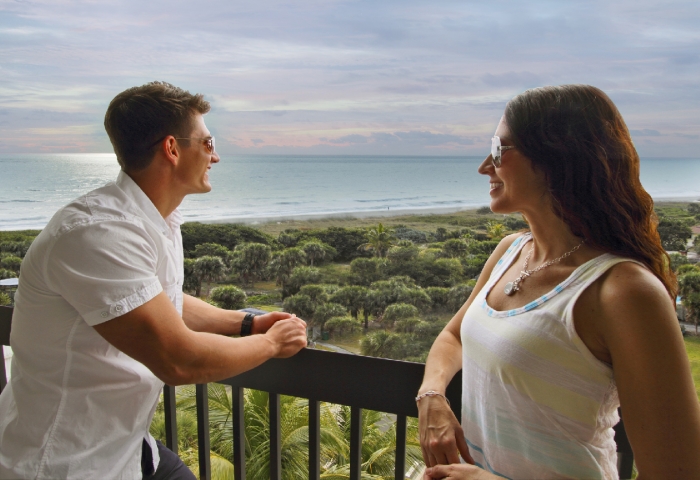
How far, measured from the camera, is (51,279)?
93 cm

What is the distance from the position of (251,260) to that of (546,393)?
8.27m

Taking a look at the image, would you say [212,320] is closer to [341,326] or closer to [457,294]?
[457,294]

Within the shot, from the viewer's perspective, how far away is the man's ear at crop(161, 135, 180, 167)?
44.4 inches

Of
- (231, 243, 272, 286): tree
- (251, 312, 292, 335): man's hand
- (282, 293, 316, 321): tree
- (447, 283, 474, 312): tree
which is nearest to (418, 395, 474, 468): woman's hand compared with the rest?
(251, 312, 292, 335): man's hand

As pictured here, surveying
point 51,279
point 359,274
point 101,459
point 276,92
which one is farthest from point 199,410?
point 276,92

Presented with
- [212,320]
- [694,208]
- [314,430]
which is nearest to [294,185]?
[694,208]

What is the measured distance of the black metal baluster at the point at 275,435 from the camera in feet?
4.26

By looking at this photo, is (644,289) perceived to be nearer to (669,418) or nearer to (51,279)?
(669,418)

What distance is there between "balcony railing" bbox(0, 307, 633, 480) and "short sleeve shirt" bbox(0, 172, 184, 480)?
30cm

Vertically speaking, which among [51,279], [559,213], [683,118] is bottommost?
[51,279]

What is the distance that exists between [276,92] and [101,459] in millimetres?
20087

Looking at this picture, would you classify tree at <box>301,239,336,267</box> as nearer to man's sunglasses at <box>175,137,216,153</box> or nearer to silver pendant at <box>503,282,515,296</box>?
man's sunglasses at <box>175,137,216,153</box>

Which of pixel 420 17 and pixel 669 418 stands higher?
pixel 420 17

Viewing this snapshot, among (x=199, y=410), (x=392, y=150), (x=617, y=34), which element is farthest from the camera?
(x=392, y=150)
